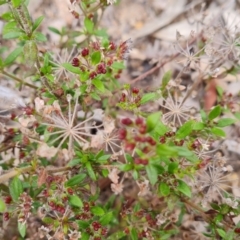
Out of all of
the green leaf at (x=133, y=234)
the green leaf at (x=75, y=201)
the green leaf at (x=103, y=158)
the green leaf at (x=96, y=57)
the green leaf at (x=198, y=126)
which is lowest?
the green leaf at (x=133, y=234)

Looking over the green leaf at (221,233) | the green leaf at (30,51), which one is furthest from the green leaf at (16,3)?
the green leaf at (221,233)

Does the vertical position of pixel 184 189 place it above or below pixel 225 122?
below

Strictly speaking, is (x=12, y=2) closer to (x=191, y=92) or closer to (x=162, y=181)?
(x=162, y=181)

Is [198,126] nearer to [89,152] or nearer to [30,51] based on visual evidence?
[89,152]

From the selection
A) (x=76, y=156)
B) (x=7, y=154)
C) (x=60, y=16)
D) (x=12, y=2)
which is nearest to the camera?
(x=12, y=2)

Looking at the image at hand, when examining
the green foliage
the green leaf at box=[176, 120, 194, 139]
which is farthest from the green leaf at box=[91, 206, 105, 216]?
the green leaf at box=[176, 120, 194, 139]

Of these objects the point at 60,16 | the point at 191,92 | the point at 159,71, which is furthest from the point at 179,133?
the point at 60,16

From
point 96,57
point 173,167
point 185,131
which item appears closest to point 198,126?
point 185,131

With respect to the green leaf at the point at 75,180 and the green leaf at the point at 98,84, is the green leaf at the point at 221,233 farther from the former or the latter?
the green leaf at the point at 98,84

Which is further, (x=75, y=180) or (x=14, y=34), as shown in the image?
(x=14, y=34)

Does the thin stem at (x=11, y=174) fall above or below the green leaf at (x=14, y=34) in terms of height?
below

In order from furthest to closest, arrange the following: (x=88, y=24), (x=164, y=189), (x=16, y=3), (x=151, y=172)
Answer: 1. (x=88, y=24)
2. (x=164, y=189)
3. (x=16, y=3)
4. (x=151, y=172)
